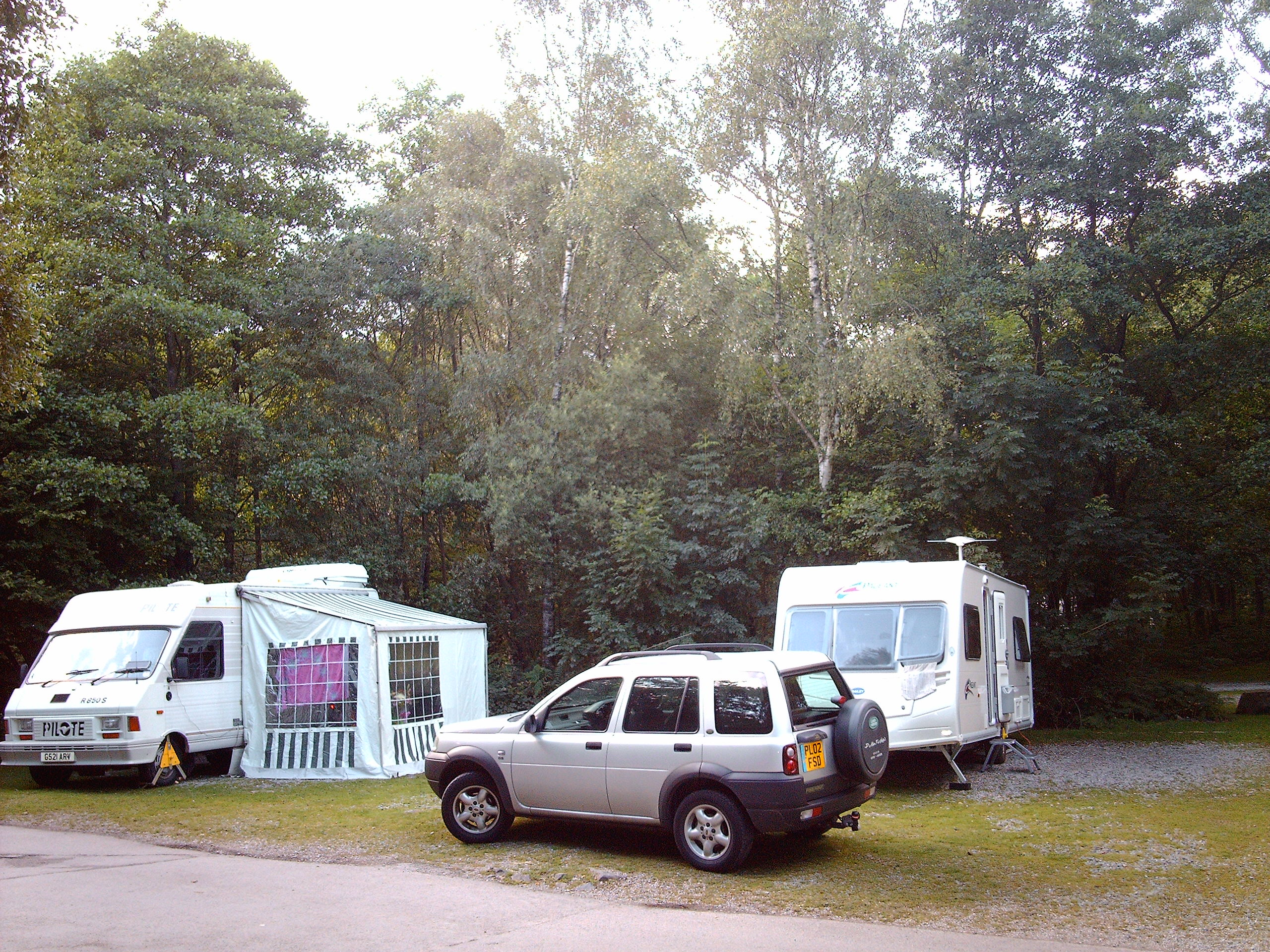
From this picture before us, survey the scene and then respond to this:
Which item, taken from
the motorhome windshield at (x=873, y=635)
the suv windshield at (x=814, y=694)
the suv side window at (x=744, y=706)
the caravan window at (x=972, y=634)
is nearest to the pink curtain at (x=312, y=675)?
the motorhome windshield at (x=873, y=635)

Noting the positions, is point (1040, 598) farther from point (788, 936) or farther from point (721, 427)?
point (788, 936)

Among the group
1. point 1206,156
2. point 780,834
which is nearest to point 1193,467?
point 1206,156

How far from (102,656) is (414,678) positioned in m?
4.07

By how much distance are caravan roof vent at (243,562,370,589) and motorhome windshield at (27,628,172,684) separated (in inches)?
70.7

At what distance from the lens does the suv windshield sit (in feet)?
23.2

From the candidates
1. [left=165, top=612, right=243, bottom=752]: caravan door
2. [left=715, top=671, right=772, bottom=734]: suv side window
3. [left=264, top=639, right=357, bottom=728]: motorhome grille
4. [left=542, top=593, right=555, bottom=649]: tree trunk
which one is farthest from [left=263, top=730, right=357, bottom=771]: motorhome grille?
[left=715, top=671, right=772, bottom=734]: suv side window

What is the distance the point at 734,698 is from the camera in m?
7.15

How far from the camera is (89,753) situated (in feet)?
38.4

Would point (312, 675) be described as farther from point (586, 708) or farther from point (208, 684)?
point (586, 708)

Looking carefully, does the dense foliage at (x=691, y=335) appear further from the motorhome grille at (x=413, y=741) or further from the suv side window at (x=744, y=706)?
the suv side window at (x=744, y=706)

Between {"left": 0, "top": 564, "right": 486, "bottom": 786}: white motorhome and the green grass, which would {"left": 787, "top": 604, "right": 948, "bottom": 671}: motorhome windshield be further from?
{"left": 0, "top": 564, "right": 486, "bottom": 786}: white motorhome

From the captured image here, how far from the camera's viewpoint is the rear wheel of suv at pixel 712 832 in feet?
22.5

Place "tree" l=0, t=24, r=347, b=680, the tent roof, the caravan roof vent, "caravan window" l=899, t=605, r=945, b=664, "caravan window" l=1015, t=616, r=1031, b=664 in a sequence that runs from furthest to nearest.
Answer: "tree" l=0, t=24, r=347, b=680 → the caravan roof vent → "caravan window" l=1015, t=616, r=1031, b=664 → the tent roof → "caravan window" l=899, t=605, r=945, b=664

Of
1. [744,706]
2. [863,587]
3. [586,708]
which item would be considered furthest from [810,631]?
[744,706]
